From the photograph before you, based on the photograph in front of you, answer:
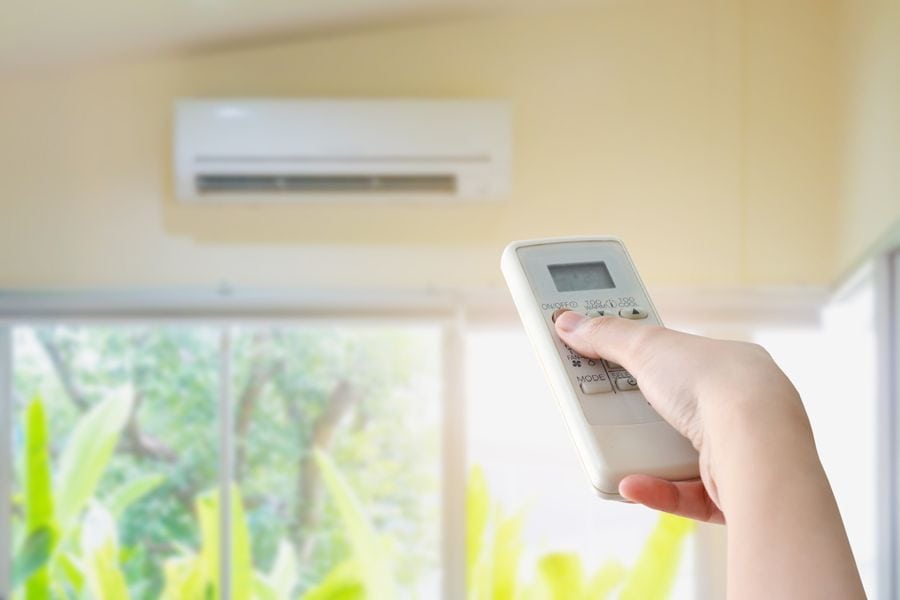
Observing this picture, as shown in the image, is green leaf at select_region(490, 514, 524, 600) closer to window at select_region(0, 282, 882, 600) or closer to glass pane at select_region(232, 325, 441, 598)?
window at select_region(0, 282, 882, 600)

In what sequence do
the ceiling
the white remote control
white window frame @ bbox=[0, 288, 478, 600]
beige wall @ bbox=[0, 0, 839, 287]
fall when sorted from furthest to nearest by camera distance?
1. white window frame @ bbox=[0, 288, 478, 600]
2. beige wall @ bbox=[0, 0, 839, 287]
3. the ceiling
4. the white remote control

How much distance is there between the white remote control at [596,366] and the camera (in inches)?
32.0

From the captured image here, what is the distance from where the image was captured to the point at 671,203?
10.1 feet

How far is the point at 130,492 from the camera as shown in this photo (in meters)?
3.24

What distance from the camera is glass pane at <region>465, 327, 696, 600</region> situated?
3.14 m

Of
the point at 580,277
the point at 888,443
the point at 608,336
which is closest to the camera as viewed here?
the point at 608,336

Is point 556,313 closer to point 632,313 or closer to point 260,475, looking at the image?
point 632,313

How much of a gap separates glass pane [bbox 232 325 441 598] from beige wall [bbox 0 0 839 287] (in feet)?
0.67

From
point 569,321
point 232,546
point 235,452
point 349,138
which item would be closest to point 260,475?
point 235,452

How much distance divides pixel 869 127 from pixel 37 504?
2.49m

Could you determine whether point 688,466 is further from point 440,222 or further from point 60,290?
point 60,290

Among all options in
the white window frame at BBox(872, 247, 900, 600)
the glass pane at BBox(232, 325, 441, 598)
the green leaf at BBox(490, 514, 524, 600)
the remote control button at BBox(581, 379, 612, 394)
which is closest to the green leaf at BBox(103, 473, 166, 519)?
the glass pane at BBox(232, 325, 441, 598)

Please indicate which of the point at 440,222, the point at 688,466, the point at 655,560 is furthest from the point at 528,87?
the point at 688,466

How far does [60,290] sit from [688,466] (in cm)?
267
